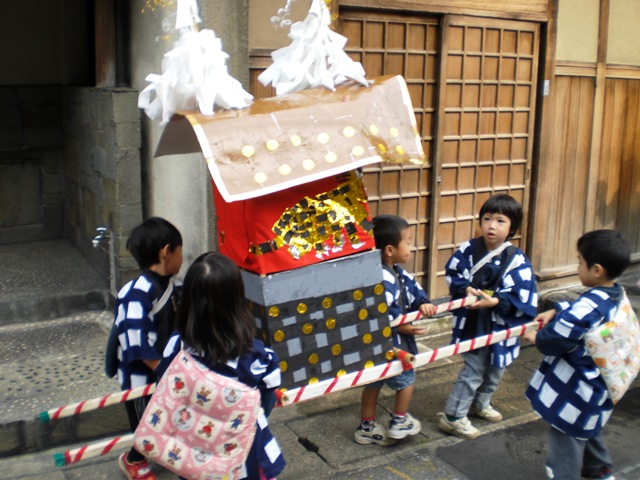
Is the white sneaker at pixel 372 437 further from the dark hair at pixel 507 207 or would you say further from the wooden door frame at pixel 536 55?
the wooden door frame at pixel 536 55

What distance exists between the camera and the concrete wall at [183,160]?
5105 mm

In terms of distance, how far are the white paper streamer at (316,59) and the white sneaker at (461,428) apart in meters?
2.33

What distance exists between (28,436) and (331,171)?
248 cm

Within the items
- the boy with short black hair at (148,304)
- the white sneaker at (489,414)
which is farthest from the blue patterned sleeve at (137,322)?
the white sneaker at (489,414)

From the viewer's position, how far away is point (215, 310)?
2887mm

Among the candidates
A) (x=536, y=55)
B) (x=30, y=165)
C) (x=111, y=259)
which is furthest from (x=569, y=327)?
(x=30, y=165)

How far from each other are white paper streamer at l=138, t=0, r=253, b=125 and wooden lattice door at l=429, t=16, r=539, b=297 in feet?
10.6

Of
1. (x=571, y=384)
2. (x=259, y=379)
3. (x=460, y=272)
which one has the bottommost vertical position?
(x=571, y=384)

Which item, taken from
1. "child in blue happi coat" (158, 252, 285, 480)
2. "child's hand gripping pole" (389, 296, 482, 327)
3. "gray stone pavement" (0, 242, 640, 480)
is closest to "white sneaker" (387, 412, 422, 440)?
"gray stone pavement" (0, 242, 640, 480)

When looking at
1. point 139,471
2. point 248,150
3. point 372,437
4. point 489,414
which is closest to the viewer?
point 248,150

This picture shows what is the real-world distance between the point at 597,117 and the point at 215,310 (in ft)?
18.8

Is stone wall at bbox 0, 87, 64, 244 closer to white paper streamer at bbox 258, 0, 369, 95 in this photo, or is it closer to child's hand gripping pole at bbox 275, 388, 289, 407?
white paper streamer at bbox 258, 0, 369, 95

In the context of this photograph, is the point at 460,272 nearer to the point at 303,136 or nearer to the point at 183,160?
the point at 303,136

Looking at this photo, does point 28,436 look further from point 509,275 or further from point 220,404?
point 509,275
